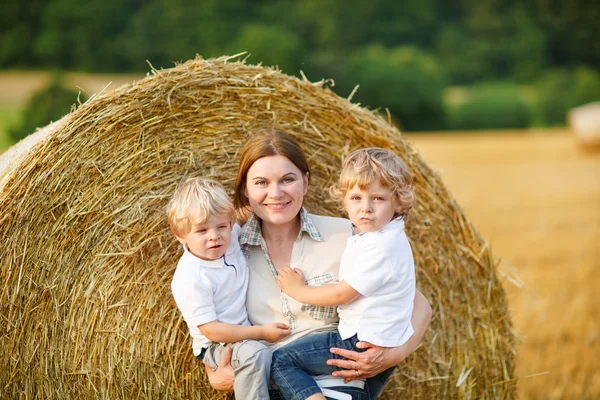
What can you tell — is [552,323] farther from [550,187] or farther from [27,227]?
[550,187]

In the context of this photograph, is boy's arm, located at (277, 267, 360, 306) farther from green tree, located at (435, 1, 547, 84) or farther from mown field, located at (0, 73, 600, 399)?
green tree, located at (435, 1, 547, 84)

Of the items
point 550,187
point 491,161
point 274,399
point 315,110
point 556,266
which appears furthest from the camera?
point 491,161

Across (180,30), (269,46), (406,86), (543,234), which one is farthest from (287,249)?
(406,86)

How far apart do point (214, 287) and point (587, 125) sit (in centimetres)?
1314

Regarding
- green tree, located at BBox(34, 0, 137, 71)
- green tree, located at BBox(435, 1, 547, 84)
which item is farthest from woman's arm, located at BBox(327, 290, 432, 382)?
green tree, located at BBox(435, 1, 547, 84)

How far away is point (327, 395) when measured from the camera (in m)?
2.55

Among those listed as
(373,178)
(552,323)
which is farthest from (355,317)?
(552,323)

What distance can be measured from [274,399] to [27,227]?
3.92ft

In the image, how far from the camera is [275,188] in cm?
261

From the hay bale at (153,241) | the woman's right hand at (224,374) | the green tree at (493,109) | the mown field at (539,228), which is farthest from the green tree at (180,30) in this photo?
the woman's right hand at (224,374)

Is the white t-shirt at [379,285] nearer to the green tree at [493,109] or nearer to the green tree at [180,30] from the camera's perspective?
the green tree at [180,30]

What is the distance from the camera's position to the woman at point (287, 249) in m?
2.58

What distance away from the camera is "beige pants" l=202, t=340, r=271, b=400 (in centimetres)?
247

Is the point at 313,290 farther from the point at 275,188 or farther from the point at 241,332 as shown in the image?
the point at 275,188
